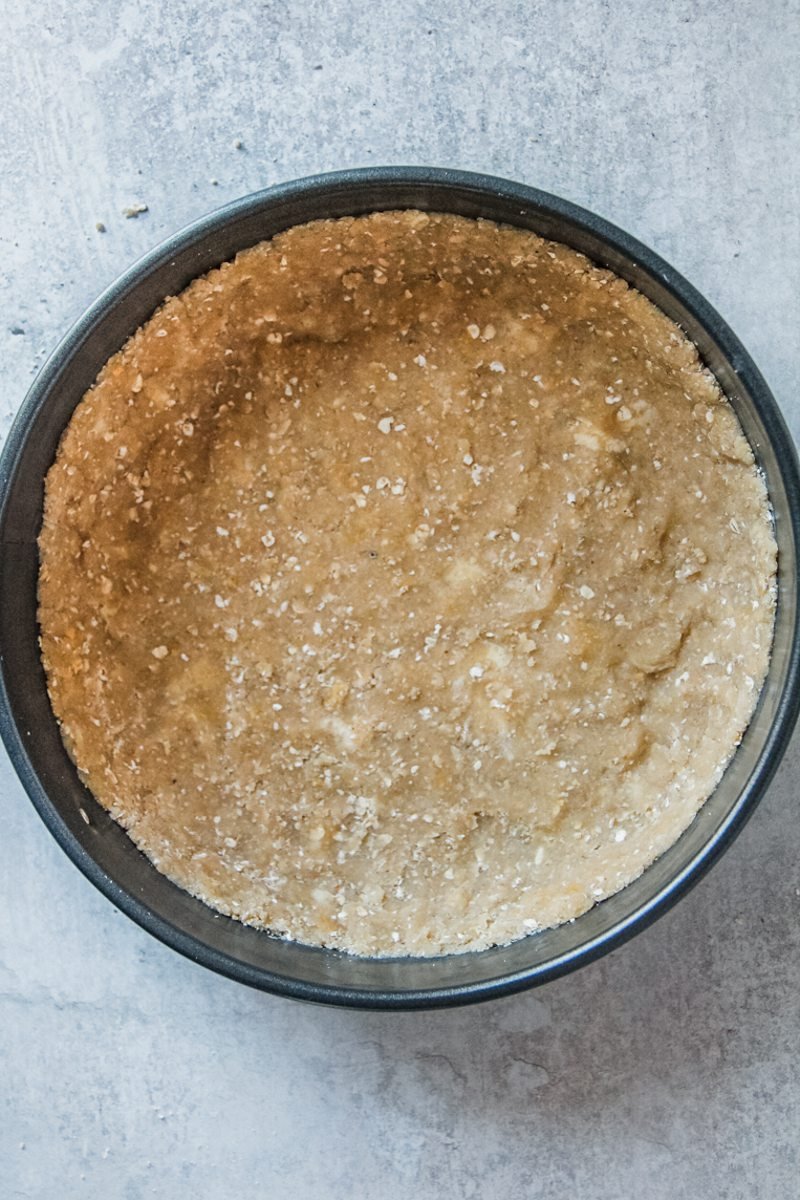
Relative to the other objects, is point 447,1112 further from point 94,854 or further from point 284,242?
point 284,242

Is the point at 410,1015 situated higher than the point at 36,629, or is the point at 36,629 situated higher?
the point at 36,629

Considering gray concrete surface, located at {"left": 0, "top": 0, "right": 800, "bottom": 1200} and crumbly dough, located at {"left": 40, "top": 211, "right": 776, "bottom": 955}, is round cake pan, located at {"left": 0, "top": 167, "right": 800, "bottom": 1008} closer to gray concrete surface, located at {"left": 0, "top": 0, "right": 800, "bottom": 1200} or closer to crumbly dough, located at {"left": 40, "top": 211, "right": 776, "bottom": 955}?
crumbly dough, located at {"left": 40, "top": 211, "right": 776, "bottom": 955}

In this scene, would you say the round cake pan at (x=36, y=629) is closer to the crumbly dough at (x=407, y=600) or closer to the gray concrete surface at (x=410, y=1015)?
the crumbly dough at (x=407, y=600)

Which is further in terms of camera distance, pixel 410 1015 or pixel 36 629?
pixel 410 1015

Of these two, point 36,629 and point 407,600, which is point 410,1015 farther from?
point 36,629

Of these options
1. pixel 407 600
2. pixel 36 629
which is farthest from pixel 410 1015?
pixel 36 629
